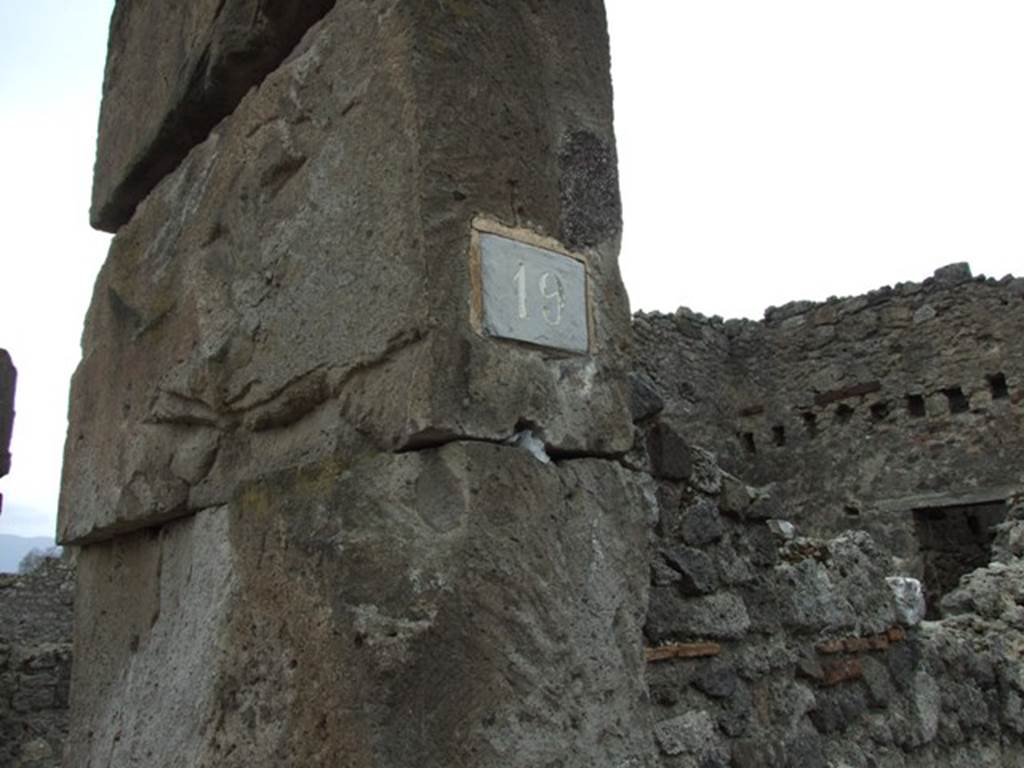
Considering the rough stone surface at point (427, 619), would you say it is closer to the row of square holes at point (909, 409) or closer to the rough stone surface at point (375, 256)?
the rough stone surface at point (375, 256)

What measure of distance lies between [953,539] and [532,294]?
31.3 ft

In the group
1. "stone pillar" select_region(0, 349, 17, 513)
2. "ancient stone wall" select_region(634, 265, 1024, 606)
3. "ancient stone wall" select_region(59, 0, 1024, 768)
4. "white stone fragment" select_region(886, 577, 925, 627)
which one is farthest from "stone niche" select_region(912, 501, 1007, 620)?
"stone pillar" select_region(0, 349, 17, 513)

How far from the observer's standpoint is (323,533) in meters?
1.43

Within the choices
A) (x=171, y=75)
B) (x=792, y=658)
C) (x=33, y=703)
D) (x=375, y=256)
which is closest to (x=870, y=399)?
(x=792, y=658)

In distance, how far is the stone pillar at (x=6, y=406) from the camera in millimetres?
4539

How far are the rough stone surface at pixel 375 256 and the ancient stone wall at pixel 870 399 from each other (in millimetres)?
7116

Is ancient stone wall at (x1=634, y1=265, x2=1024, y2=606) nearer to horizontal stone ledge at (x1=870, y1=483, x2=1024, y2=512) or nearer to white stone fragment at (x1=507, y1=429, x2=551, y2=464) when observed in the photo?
horizontal stone ledge at (x1=870, y1=483, x2=1024, y2=512)

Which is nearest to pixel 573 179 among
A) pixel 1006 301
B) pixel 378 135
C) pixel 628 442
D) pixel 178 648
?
pixel 378 135

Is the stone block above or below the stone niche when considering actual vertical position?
below

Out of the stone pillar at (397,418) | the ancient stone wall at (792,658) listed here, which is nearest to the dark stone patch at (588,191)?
the stone pillar at (397,418)

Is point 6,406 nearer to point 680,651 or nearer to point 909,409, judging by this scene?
point 680,651

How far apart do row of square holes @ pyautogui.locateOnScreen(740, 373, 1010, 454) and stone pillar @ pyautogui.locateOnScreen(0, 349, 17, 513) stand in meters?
7.84

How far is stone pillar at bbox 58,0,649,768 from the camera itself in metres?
1.36

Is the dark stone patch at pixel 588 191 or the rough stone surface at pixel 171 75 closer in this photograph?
the dark stone patch at pixel 588 191
